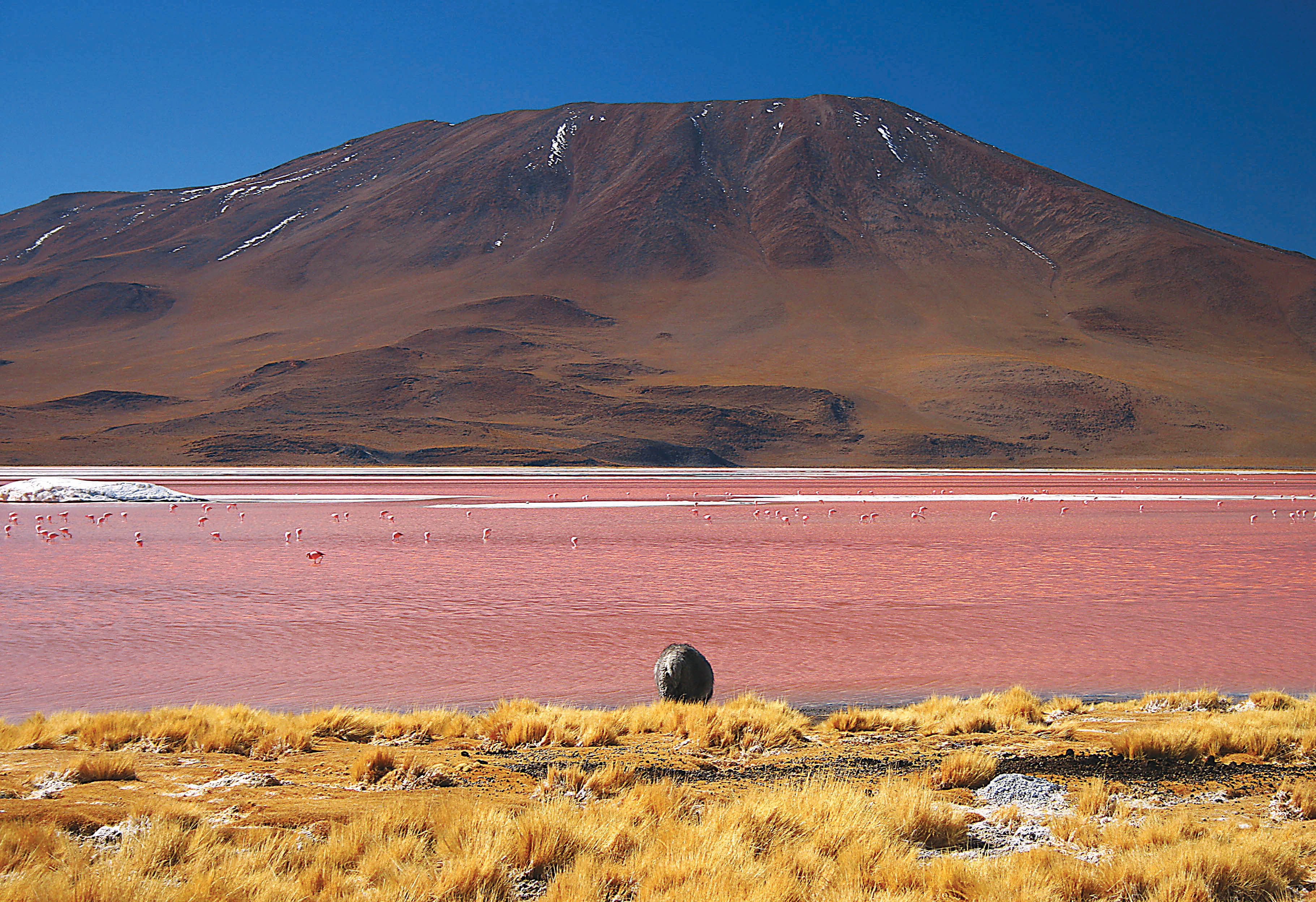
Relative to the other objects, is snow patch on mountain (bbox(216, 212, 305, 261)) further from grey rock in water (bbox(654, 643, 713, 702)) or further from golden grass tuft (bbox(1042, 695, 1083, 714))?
golden grass tuft (bbox(1042, 695, 1083, 714))

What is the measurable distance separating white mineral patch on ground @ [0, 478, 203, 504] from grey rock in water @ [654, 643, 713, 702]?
3263cm

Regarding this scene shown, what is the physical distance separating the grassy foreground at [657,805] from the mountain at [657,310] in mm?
72058

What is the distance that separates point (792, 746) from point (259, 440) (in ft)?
277

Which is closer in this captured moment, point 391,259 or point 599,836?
point 599,836

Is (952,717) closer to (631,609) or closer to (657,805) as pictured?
(657,805)

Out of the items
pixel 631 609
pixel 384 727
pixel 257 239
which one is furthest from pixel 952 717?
pixel 257 239

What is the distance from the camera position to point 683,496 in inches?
1642

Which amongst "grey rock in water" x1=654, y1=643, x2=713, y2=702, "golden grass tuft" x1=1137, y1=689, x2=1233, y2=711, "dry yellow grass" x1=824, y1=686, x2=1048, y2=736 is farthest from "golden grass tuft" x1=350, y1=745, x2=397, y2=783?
"golden grass tuft" x1=1137, y1=689, x2=1233, y2=711

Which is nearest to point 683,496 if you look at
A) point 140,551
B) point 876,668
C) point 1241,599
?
point 140,551

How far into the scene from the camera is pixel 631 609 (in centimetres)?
1377

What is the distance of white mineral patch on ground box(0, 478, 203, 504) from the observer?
116 feet

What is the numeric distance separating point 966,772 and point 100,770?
5.19m

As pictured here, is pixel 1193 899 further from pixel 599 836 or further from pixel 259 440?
pixel 259 440

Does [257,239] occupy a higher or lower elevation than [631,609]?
higher
